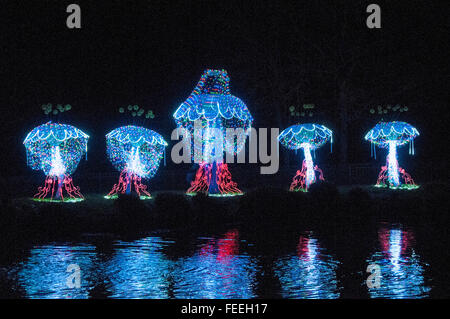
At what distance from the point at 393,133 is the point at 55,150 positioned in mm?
15685

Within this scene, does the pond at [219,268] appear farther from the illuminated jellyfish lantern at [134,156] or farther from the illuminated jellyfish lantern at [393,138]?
the illuminated jellyfish lantern at [393,138]

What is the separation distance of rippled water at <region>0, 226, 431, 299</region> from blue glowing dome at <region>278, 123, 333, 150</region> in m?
→ 14.8

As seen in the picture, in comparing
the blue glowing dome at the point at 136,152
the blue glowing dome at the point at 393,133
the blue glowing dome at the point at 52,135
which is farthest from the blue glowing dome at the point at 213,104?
the blue glowing dome at the point at 393,133

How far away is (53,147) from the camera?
25.5 meters

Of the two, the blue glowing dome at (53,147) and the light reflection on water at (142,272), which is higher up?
the blue glowing dome at (53,147)

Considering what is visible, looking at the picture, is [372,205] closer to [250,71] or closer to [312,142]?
[312,142]

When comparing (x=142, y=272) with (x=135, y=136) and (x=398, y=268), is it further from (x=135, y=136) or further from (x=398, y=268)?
(x=135, y=136)

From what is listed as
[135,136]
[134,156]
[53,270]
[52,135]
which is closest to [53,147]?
[52,135]

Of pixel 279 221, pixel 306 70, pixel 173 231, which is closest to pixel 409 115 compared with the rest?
pixel 306 70

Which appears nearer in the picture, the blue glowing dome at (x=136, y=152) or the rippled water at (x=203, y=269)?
the rippled water at (x=203, y=269)

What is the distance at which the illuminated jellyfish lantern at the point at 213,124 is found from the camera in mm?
27312

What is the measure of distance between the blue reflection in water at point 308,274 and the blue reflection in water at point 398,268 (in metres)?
0.73

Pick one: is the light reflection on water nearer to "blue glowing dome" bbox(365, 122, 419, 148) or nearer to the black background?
"blue glowing dome" bbox(365, 122, 419, 148)
